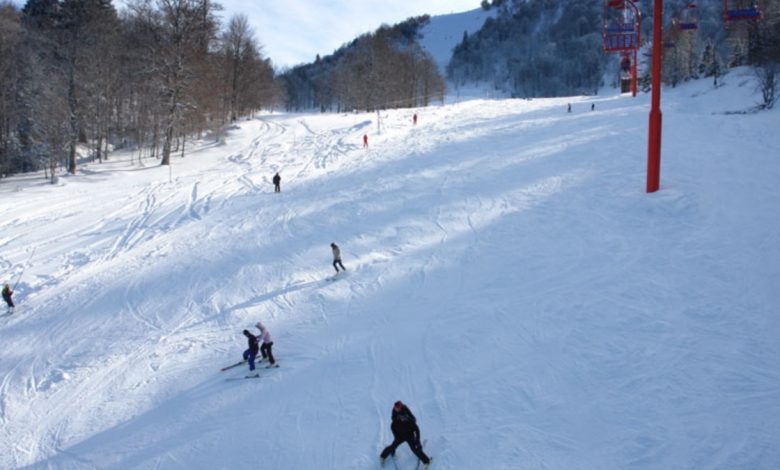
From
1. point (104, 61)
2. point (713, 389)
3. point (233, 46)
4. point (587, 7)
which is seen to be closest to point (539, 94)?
point (587, 7)

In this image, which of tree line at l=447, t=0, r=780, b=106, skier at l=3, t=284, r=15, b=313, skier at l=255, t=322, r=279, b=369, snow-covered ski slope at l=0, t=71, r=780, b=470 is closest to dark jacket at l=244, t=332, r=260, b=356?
skier at l=255, t=322, r=279, b=369

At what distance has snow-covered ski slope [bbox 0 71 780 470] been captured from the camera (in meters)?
7.99

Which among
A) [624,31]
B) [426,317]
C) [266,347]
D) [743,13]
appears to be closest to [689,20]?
[624,31]

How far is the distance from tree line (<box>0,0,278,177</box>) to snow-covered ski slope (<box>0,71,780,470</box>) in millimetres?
10319

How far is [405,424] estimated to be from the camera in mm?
7023

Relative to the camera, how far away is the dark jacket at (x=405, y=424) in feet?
23.1

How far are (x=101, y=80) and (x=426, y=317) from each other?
3642 cm

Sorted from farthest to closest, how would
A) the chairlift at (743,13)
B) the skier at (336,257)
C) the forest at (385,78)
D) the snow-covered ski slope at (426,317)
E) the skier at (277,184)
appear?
the forest at (385,78)
the skier at (277,184)
the chairlift at (743,13)
the skier at (336,257)
the snow-covered ski slope at (426,317)

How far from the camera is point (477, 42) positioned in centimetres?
18112

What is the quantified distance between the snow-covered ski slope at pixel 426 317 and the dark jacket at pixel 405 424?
2.41ft

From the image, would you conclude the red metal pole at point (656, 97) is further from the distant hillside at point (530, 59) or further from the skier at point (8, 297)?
the skier at point (8, 297)

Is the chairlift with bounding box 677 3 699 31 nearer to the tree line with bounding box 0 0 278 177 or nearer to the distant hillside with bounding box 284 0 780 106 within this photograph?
the distant hillside with bounding box 284 0 780 106

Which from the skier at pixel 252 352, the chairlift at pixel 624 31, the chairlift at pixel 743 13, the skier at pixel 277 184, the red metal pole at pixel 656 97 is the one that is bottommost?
the skier at pixel 252 352

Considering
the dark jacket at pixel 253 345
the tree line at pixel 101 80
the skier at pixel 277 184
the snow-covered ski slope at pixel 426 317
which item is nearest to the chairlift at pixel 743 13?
the snow-covered ski slope at pixel 426 317
